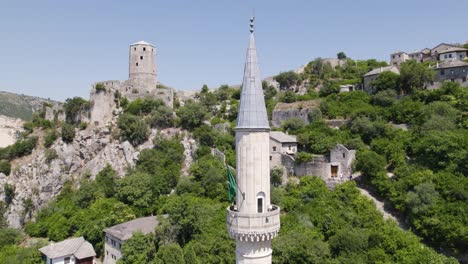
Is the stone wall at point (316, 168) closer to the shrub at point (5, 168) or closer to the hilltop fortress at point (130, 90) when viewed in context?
the hilltop fortress at point (130, 90)

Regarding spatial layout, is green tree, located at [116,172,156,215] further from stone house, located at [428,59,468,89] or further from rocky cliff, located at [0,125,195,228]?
stone house, located at [428,59,468,89]

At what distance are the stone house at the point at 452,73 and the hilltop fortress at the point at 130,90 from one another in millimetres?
37118

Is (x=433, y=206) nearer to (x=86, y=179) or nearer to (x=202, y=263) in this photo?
→ (x=202, y=263)

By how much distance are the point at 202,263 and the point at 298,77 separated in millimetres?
47470

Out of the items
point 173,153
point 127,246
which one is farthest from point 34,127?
point 127,246

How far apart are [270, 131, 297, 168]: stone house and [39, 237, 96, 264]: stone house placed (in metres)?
19.9

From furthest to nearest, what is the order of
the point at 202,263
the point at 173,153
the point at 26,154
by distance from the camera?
the point at 26,154
the point at 173,153
the point at 202,263

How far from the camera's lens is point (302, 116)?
49.3 metres

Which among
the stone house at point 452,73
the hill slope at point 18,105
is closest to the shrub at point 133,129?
the stone house at point 452,73

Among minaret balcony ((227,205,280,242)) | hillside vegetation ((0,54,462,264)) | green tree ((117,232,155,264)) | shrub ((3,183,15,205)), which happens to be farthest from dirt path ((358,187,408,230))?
shrub ((3,183,15,205))

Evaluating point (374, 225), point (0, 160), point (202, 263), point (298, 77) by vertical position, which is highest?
point (298, 77)

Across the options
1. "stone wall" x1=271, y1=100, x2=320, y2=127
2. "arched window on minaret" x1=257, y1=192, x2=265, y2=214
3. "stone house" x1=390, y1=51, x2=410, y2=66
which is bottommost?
"arched window on minaret" x1=257, y1=192, x2=265, y2=214

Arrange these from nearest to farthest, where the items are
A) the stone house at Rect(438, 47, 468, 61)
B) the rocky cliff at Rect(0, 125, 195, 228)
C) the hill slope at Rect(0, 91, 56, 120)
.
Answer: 1. the rocky cliff at Rect(0, 125, 195, 228)
2. the stone house at Rect(438, 47, 468, 61)
3. the hill slope at Rect(0, 91, 56, 120)

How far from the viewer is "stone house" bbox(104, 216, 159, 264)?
2900cm
